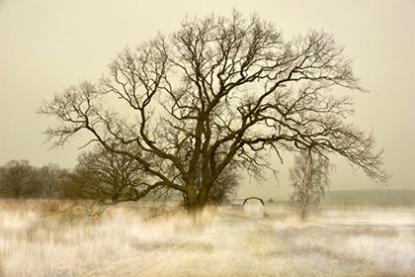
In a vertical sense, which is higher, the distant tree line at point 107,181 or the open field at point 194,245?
the distant tree line at point 107,181

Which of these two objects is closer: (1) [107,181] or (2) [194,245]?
(2) [194,245]

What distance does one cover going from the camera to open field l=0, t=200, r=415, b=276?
6.16m

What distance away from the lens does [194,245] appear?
706 centimetres

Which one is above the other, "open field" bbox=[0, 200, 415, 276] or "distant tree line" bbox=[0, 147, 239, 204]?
"distant tree line" bbox=[0, 147, 239, 204]

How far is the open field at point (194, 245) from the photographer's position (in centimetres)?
616

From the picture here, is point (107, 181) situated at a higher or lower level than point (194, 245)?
Answer: higher

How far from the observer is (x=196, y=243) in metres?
7.13

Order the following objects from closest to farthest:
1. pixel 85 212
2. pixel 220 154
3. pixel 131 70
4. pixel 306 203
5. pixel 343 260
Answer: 1. pixel 343 260
2. pixel 85 212
3. pixel 131 70
4. pixel 220 154
5. pixel 306 203

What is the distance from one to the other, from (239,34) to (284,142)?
7.64ft

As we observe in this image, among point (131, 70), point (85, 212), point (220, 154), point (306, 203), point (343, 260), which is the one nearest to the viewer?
point (343, 260)

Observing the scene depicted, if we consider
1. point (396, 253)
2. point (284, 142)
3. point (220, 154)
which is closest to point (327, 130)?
point (284, 142)

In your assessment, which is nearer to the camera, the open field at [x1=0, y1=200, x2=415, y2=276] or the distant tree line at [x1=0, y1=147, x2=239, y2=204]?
the open field at [x1=0, y1=200, x2=415, y2=276]

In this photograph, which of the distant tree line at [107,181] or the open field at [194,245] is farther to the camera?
the distant tree line at [107,181]

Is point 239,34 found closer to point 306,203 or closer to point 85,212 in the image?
point 85,212
